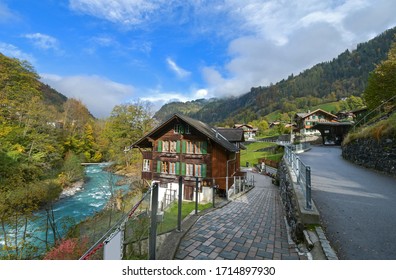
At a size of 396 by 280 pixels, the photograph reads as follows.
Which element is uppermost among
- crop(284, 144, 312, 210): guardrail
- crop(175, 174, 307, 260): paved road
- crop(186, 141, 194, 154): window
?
crop(186, 141, 194, 154): window

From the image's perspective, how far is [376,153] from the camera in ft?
33.9

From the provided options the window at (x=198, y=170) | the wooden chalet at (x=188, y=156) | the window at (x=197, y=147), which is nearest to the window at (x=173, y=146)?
the wooden chalet at (x=188, y=156)

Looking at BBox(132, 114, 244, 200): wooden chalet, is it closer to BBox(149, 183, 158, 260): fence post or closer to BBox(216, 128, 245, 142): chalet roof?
BBox(216, 128, 245, 142): chalet roof

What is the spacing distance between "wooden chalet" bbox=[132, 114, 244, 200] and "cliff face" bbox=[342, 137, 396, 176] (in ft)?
28.2

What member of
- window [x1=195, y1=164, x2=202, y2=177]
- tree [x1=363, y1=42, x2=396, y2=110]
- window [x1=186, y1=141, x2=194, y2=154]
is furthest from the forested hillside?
tree [x1=363, y1=42, x2=396, y2=110]

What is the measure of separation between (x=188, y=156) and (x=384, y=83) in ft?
77.6

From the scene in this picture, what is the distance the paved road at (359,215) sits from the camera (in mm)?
3390

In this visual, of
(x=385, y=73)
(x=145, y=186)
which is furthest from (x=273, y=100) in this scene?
(x=145, y=186)

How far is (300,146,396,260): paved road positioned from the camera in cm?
339

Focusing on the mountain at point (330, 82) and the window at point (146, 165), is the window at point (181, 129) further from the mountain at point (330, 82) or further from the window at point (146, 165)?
the mountain at point (330, 82)

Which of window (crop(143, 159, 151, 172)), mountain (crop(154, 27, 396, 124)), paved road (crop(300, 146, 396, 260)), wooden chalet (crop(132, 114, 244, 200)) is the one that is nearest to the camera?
paved road (crop(300, 146, 396, 260))

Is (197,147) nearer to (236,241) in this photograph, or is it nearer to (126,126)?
(236,241)

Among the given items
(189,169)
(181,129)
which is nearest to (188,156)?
(189,169)

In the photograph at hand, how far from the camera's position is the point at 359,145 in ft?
41.3
